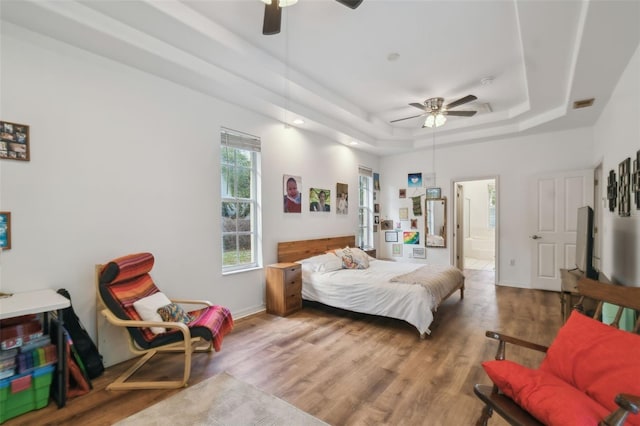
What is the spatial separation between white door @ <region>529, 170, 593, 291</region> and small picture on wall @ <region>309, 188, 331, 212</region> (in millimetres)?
3686

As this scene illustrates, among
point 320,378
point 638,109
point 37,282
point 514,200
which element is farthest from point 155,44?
point 514,200

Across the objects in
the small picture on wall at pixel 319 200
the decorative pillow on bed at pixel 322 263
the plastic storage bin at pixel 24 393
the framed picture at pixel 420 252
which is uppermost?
the small picture on wall at pixel 319 200

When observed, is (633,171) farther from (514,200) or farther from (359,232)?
(359,232)

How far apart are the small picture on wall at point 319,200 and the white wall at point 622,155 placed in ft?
12.3

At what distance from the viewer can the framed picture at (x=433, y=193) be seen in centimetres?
634

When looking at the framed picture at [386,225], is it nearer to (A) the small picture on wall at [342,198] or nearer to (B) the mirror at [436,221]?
(B) the mirror at [436,221]

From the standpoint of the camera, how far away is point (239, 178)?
4031 millimetres

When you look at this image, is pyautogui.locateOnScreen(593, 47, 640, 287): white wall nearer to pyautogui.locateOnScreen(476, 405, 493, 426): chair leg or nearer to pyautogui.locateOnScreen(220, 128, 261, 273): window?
pyautogui.locateOnScreen(476, 405, 493, 426): chair leg

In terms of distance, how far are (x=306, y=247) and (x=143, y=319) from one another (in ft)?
8.80

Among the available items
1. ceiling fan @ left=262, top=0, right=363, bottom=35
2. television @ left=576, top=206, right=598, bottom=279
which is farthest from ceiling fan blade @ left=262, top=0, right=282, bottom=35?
television @ left=576, top=206, right=598, bottom=279

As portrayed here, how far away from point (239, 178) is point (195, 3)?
80.5 inches

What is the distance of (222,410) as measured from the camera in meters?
2.09

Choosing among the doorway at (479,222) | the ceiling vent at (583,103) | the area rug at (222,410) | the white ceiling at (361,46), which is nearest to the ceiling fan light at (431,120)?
the white ceiling at (361,46)

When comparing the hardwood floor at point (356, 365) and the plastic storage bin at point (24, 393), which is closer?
the plastic storage bin at point (24, 393)
